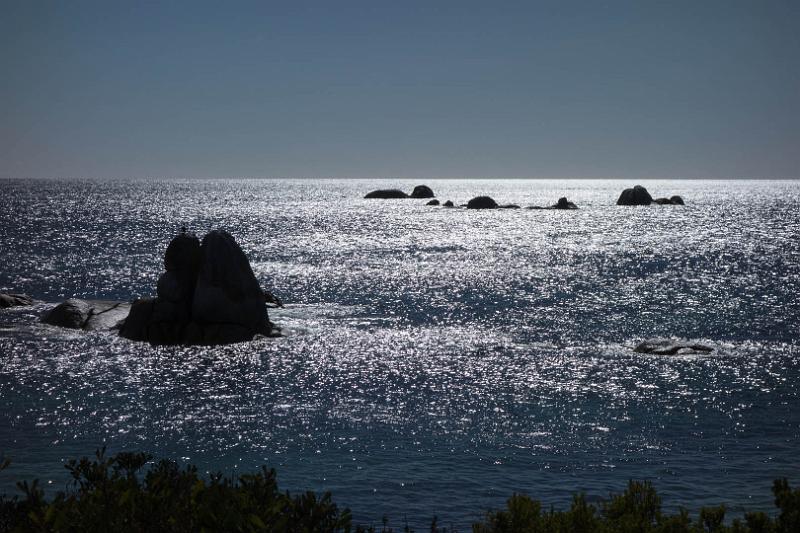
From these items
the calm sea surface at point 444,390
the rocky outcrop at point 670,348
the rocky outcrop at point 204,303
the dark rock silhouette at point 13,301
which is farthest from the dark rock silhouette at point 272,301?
the rocky outcrop at point 670,348

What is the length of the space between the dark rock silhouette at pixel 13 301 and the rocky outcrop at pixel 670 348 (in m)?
41.9

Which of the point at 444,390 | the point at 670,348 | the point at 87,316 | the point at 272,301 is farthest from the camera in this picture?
the point at 272,301

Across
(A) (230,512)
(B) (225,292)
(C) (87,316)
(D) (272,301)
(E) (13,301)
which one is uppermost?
(A) (230,512)

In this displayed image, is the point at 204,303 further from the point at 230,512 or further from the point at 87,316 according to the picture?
the point at 230,512

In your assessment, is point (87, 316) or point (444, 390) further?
point (87, 316)

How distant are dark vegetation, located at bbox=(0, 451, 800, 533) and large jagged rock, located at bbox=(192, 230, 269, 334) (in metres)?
32.3

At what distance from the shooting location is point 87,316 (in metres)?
47.2

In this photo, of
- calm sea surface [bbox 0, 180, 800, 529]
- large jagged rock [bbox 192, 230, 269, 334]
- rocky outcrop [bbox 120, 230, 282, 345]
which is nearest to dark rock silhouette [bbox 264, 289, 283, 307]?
calm sea surface [bbox 0, 180, 800, 529]

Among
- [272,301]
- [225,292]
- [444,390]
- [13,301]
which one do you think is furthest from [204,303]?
[13,301]

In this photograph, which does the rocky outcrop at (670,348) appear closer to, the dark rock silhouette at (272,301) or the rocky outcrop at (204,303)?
the rocky outcrop at (204,303)

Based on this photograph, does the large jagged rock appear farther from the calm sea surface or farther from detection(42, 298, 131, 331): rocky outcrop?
detection(42, 298, 131, 331): rocky outcrop

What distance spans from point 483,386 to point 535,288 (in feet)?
116

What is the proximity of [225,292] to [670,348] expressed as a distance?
24.9 m

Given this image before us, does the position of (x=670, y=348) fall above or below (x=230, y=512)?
below
